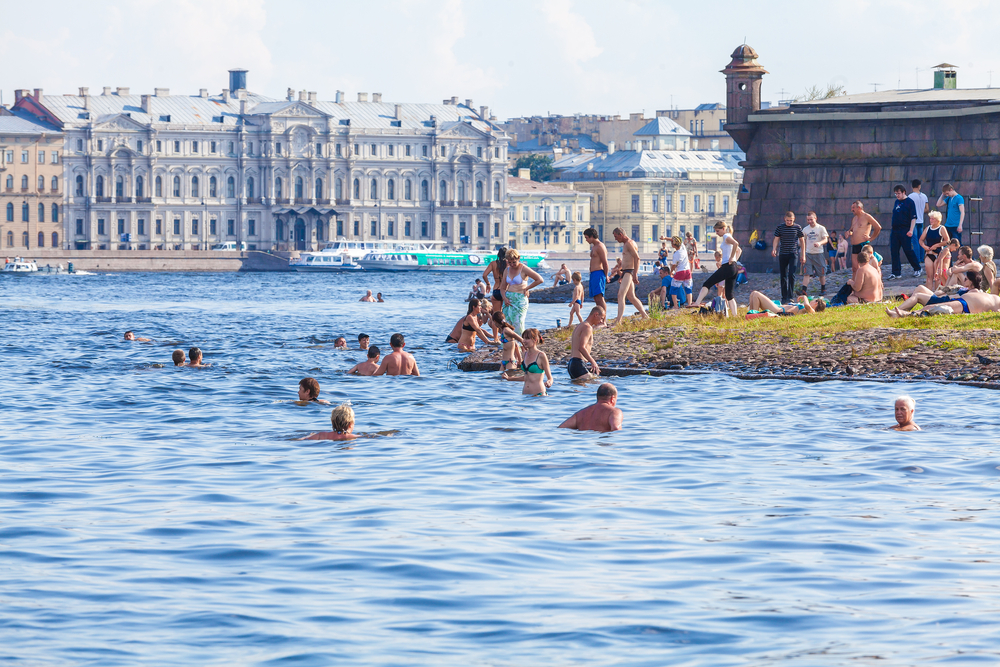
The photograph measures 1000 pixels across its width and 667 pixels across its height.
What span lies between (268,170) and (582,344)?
104896mm

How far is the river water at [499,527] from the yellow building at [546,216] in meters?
110

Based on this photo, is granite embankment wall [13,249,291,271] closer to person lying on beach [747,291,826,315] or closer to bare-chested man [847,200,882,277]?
bare-chested man [847,200,882,277]

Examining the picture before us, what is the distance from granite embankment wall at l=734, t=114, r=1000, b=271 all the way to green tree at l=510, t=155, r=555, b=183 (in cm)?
9942

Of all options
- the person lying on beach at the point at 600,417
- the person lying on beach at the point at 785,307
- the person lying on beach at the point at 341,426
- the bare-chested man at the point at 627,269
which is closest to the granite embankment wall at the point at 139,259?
the bare-chested man at the point at 627,269

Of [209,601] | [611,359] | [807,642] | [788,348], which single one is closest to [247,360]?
[611,359]

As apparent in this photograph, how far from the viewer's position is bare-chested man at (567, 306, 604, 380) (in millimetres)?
20172

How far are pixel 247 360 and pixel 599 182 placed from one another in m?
106

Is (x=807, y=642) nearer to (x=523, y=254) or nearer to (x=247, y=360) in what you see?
(x=247, y=360)

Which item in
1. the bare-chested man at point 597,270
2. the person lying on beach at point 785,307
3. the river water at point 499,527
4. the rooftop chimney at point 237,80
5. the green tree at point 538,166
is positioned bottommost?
the river water at point 499,527

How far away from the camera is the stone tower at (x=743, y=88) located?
136ft

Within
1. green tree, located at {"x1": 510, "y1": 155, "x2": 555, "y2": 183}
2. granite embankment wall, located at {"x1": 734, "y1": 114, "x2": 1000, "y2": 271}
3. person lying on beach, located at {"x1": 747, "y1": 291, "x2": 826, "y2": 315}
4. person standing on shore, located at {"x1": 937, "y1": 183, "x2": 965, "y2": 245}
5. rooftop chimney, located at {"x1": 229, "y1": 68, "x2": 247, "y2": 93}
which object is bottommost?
person lying on beach, located at {"x1": 747, "y1": 291, "x2": 826, "y2": 315}

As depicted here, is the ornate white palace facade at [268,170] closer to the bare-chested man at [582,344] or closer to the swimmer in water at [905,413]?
the bare-chested man at [582,344]

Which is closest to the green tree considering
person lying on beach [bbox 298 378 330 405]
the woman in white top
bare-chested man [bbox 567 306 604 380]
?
the woman in white top

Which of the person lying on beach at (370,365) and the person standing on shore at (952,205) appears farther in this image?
the person standing on shore at (952,205)
